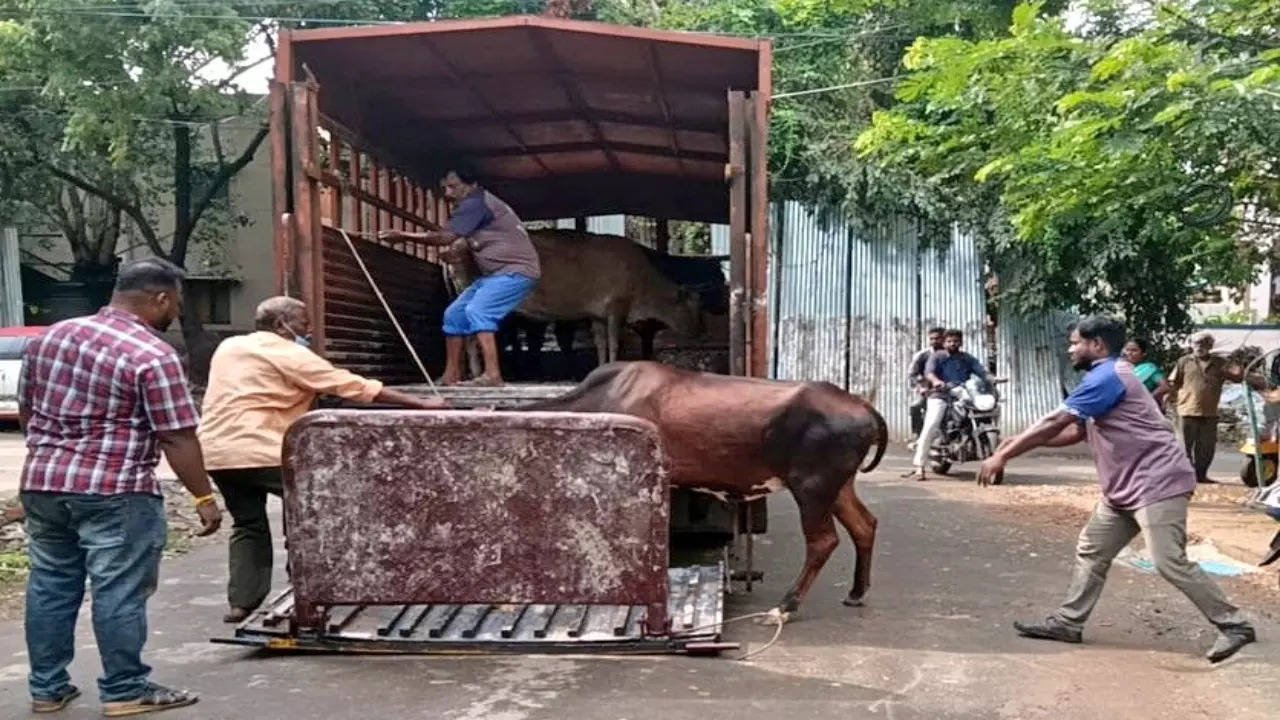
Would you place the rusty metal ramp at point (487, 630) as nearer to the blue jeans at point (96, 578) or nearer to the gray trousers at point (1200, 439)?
the blue jeans at point (96, 578)

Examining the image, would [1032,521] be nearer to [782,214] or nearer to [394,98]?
[394,98]

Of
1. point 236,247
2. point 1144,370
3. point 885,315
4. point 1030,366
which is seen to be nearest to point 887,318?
point 885,315

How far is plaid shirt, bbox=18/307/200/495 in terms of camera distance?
3984mm

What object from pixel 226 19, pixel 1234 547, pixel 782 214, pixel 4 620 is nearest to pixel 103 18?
pixel 226 19

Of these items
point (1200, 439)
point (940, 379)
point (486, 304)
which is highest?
point (486, 304)

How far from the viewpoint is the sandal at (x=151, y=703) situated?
13.3 feet

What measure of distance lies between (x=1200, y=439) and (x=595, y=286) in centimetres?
631

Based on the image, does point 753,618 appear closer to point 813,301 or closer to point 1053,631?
point 1053,631

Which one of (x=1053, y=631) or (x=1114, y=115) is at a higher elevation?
(x=1114, y=115)

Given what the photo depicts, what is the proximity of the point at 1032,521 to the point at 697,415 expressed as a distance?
453cm

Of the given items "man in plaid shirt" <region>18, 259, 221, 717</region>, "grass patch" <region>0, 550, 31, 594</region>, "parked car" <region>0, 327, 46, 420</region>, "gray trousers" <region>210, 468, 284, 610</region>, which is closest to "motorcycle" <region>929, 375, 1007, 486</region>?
"gray trousers" <region>210, 468, 284, 610</region>

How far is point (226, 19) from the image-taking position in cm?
1539

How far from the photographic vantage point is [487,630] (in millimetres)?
5121

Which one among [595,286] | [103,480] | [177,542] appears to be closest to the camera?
[103,480]
